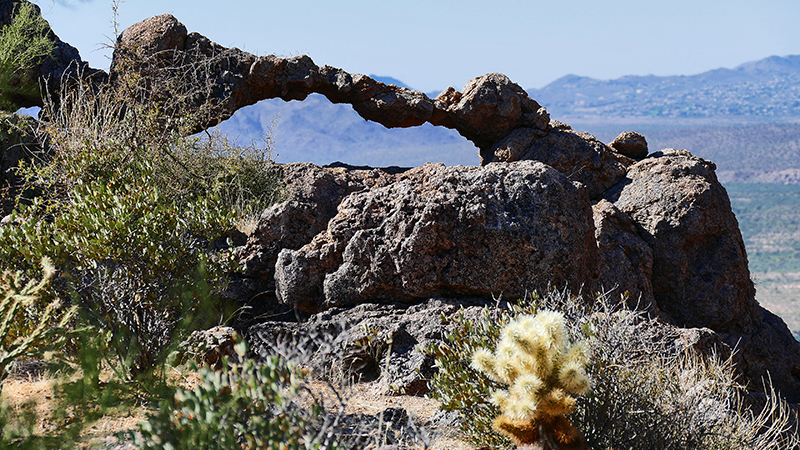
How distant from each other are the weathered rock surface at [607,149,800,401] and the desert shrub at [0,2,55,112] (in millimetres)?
8638

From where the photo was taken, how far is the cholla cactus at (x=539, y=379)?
3.48 m

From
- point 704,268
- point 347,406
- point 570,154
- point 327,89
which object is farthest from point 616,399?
point 327,89

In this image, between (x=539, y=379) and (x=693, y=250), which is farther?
(x=693, y=250)

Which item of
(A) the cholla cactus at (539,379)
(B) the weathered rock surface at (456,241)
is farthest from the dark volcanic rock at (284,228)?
(A) the cholla cactus at (539,379)

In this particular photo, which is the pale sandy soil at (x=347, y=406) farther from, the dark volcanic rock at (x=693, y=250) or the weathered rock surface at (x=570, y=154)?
the weathered rock surface at (x=570, y=154)

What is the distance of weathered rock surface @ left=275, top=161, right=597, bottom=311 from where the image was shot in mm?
5418

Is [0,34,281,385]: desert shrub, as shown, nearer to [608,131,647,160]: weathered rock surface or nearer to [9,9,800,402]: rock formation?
[9,9,800,402]: rock formation

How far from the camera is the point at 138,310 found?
207 inches

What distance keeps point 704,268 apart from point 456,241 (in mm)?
3909

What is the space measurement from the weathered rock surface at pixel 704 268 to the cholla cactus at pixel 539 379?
4386 mm

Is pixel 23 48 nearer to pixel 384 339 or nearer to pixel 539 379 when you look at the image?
pixel 384 339

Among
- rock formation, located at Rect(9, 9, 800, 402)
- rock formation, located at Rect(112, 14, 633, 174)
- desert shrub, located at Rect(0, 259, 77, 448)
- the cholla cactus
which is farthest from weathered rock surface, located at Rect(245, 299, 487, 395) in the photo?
rock formation, located at Rect(112, 14, 633, 174)

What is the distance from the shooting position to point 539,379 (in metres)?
3.48

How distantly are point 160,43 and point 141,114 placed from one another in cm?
175
